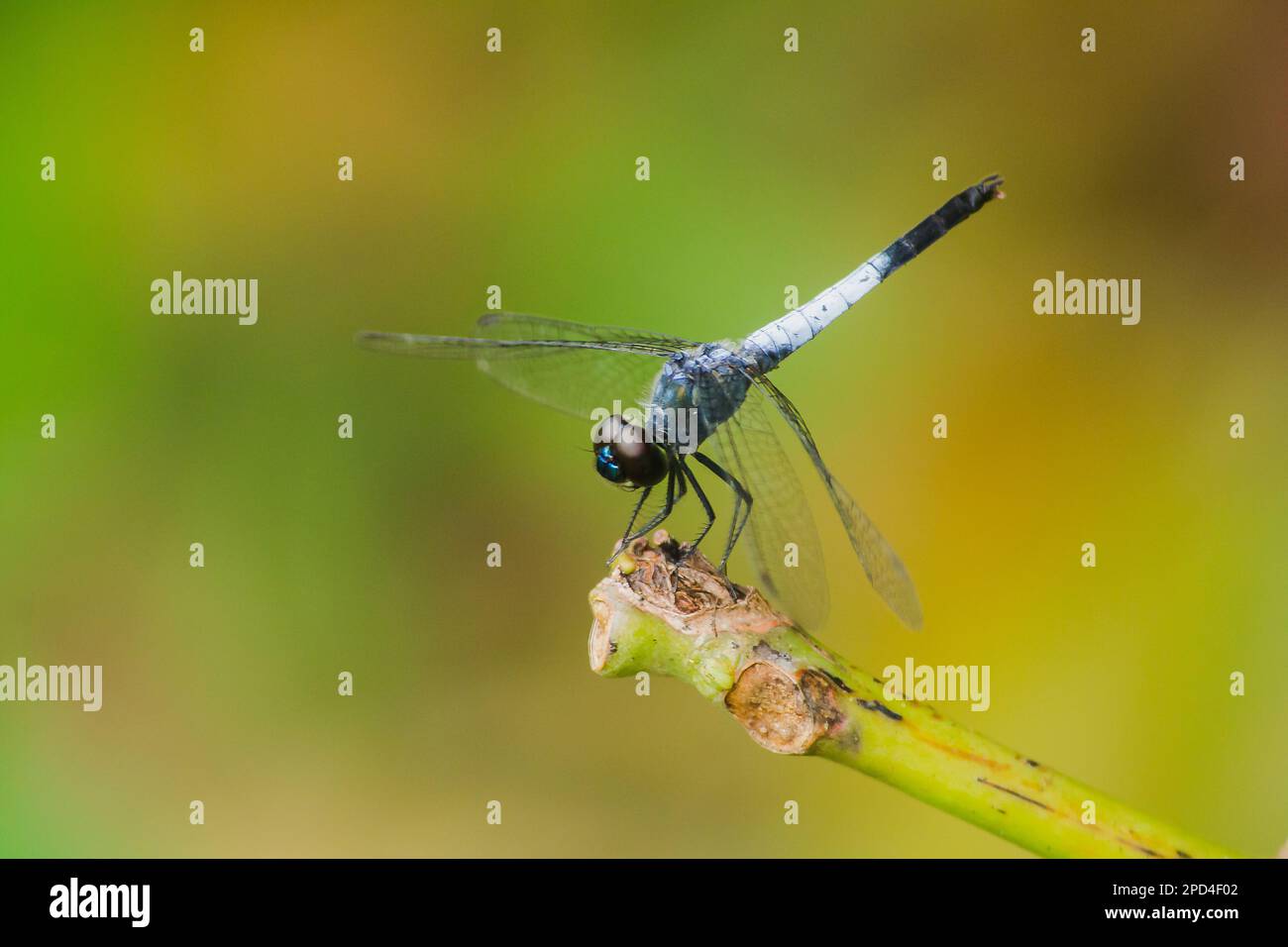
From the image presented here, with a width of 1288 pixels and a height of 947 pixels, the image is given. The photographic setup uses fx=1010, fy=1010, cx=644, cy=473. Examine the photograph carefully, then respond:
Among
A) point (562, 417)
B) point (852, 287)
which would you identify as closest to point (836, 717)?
point (852, 287)

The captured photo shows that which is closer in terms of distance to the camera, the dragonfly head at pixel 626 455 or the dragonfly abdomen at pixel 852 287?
the dragonfly head at pixel 626 455

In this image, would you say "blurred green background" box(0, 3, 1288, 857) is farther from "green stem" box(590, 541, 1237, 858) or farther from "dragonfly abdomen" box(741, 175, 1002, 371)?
"green stem" box(590, 541, 1237, 858)

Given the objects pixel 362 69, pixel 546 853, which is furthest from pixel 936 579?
pixel 362 69

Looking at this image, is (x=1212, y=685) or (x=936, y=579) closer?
(x=1212, y=685)

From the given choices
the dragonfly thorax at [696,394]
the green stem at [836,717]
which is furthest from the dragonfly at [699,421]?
the green stem at [836,717]

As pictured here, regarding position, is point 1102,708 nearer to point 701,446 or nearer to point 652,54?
point 701,446

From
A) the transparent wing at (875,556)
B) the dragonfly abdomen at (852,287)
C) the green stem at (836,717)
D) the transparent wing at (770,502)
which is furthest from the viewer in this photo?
the dragonfly abdomen at (852,287)

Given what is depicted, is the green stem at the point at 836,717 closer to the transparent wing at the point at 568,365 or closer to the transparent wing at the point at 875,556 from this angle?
the transparent wing at the point at 875,556
